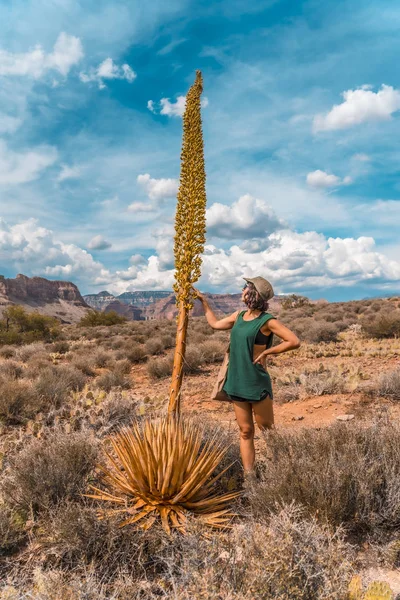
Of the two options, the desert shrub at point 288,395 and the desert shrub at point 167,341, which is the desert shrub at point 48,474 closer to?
the desert shrub at point 288,395

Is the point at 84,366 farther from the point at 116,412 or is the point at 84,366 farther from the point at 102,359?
the point at 116,412

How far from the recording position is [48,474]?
360cm

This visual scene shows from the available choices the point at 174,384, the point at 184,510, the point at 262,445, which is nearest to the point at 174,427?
the point at 174,384

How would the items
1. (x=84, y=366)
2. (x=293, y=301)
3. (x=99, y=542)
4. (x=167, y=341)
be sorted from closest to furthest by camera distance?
1. (x=99, y=542)
2. (x=84, y=366)
3. (x=167, y=341)
4. (x=293, y=301)

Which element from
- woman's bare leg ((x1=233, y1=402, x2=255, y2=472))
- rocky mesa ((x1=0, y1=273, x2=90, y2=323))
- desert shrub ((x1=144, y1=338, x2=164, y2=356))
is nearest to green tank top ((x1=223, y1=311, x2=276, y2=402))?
woman's bare leg ((x1=233, y1=402, x2=255, y2=472))

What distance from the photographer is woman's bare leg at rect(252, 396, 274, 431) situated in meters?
3.72

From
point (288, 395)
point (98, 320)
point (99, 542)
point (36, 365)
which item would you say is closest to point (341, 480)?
point (99, 542)

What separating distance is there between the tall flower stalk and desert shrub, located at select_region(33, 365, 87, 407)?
4487 millimetres

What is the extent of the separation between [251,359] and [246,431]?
700 mm

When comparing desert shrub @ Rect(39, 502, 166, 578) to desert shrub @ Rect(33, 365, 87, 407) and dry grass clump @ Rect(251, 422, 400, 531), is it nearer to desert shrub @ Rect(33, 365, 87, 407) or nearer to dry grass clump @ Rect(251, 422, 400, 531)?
dry grass clump @ Rect(251, 422, 400, 531)

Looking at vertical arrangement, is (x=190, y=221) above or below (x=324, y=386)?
above

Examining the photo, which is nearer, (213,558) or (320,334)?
(213,558)

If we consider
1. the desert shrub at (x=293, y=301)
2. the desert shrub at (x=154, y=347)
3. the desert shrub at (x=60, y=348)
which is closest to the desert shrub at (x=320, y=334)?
the desert shrub at (x=154, y=347)

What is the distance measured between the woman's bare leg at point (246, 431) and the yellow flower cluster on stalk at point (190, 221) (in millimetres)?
1058
